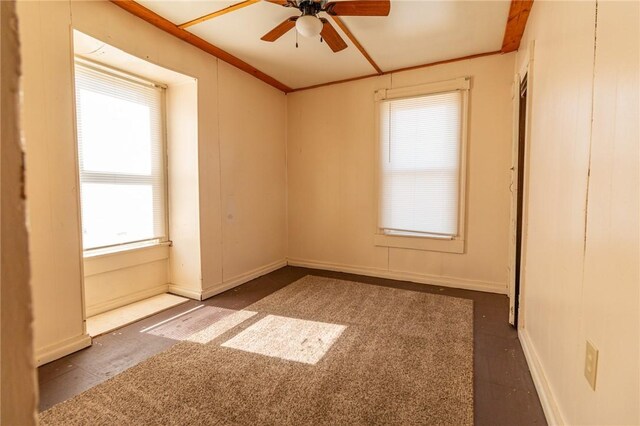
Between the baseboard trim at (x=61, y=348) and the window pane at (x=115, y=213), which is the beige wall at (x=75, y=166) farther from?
the window pane at (x=115, y=213)

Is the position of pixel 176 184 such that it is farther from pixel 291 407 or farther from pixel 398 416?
pixel 398 416

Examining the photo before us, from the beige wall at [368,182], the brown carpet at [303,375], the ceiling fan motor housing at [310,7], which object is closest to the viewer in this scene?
the brown carpet at [303,375]

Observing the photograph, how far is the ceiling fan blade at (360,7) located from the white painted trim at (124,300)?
3072 millimetres

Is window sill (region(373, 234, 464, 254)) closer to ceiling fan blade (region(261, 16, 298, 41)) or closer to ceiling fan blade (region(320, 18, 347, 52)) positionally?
ceiling fan blade (region(320, 18, 347, 52))

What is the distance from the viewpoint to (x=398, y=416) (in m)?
1.55

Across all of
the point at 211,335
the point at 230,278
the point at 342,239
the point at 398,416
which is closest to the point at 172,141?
the point at 230,278

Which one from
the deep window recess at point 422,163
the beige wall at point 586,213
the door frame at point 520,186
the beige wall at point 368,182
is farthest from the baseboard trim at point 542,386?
the deep window recess at point 422,163

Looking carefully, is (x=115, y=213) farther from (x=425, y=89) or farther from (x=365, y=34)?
(x=425, y=89)

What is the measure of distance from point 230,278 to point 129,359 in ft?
4.97

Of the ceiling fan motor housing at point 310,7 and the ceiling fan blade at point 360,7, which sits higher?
the ceiling fan motor housing at point 310,7

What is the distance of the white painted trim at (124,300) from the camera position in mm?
2733

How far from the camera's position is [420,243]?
3.70 m

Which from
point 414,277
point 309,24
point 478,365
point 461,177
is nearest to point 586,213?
point 478,365

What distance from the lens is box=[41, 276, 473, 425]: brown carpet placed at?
61.4 inches
